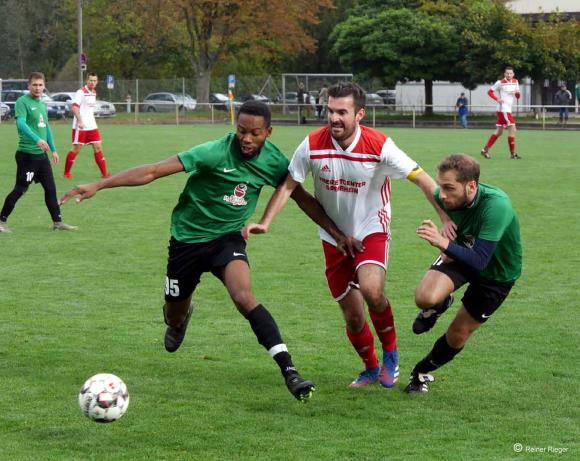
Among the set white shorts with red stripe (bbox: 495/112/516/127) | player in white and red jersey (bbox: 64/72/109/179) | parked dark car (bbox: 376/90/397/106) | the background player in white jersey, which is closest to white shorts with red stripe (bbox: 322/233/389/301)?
the background player in white jersey

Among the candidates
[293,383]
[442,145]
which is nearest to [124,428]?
[293,383]

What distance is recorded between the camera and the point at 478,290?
6207 mm

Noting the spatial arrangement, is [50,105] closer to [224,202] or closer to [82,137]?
[82,137]

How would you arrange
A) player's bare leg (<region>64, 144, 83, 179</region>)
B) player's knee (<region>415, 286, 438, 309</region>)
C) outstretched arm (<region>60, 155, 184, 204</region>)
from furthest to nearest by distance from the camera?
player's bare leg (<region>64, 144, 83, 179</region>)
outstretched arm (<region>60, 155, 184, 204</region>)
player's knee (<region>415, 286, 438, 309</region>)

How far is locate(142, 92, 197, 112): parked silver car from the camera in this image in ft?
178

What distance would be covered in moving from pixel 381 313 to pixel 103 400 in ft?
6.31

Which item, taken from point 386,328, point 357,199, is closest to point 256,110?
point 357,199

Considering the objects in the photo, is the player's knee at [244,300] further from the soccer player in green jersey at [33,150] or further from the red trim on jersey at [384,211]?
the soccer player in green jersey at [33,150]

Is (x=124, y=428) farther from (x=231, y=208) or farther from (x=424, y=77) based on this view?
(x=424, y=77)

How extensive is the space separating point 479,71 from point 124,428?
45774mm

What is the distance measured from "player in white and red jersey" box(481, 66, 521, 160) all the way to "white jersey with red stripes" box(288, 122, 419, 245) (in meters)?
18.7

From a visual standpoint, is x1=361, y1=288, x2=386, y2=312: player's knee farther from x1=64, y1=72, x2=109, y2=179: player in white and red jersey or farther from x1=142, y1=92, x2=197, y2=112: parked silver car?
x1=142, y1=92, x2=197, y2=112: parked silver car

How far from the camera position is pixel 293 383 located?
5.90 metres

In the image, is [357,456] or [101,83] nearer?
[357,456]
